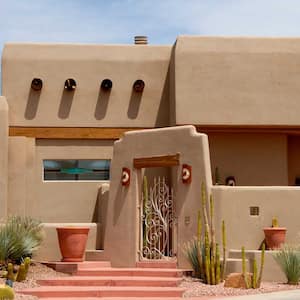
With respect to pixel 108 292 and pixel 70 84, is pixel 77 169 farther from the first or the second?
pixel 108 292

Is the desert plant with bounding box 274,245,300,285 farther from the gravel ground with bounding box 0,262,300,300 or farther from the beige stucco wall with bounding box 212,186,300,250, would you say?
the beige stucco wall with bounding box 212,186,300,250

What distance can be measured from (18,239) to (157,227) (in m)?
3.98

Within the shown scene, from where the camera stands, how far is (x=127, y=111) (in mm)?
27109

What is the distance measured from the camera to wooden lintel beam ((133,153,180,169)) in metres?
20.8

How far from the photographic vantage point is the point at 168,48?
27.4m

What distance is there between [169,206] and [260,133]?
21.6 feet

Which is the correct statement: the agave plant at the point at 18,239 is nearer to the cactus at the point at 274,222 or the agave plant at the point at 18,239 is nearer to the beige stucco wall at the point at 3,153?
the beige stucco wall at the point at 3,153

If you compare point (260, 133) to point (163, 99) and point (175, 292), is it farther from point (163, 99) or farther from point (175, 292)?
point (175, 292)

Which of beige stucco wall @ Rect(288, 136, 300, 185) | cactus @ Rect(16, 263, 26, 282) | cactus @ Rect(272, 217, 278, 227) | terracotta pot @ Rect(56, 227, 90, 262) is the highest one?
beige stucco wall @ Rect(288, 136, 300, 185)

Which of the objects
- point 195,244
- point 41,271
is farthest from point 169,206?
point 41,271

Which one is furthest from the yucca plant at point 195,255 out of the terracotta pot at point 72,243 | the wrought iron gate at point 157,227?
the terracotta pot at point 72,243

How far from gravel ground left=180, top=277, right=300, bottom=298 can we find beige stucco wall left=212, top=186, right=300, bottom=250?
1.82 m

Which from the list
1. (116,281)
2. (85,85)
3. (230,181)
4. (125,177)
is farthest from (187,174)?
(85,85)

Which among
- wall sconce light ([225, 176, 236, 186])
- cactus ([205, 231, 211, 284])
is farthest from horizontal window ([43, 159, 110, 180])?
cactus ([205, 231, 211, 284])
